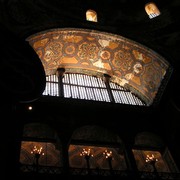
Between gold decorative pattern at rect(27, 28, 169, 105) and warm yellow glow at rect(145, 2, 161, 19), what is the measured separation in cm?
328

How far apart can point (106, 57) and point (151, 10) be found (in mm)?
4472

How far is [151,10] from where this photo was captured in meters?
18.8

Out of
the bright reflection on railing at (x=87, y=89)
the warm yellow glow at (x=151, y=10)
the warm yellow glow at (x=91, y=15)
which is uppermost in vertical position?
the warm yellow glow at (x=151, y=10)

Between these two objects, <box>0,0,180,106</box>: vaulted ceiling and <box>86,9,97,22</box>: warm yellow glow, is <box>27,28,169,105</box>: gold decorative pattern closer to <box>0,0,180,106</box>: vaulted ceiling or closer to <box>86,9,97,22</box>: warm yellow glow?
<box>0,0,180,106</box>: vaulted ceiling

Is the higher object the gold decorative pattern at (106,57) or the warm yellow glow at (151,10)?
the warm yellow glow at (151,10)

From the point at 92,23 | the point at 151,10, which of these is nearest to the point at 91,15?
the point at 92,23

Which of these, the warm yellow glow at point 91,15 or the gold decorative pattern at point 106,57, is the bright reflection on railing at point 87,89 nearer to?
the gold decorative pattern at point 106,57

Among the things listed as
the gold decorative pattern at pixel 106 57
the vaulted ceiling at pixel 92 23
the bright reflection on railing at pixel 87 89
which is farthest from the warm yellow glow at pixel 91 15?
the bright reflection on railing at pixel 87 89

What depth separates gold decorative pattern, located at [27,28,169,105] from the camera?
51.5 ft

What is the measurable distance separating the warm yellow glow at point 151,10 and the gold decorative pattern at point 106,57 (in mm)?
3282

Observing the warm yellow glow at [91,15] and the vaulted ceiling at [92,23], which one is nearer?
the vaulted ceiling at [92,23]

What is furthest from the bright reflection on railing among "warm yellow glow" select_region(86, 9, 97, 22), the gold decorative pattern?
"warm yellow glow" select_region(86, 9, 97, 22)

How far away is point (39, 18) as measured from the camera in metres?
15.4

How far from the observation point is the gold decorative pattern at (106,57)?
51.5 ft
